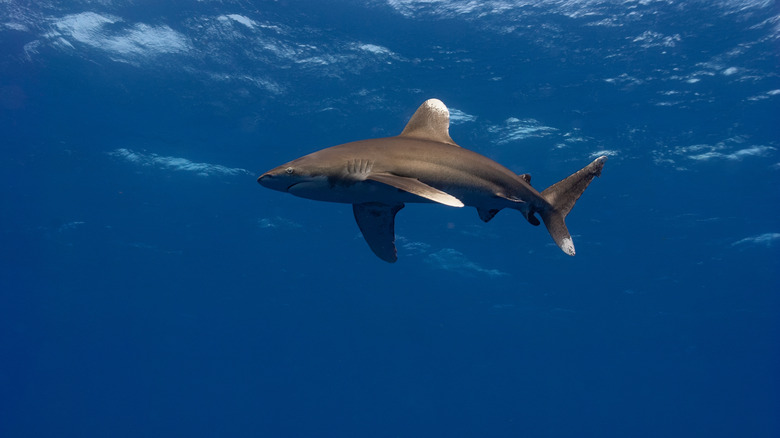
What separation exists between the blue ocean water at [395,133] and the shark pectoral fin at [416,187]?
9425mm

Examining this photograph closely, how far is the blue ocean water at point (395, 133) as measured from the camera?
12.6 meters

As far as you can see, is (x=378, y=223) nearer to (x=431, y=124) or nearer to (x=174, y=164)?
(x=431, y=124)

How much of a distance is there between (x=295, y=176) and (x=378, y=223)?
147 cm

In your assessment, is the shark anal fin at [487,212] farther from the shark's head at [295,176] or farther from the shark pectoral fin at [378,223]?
the shark's head at [295,176]

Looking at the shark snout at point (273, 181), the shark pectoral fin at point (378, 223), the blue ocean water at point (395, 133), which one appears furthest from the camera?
the blue ocean water at point (395, 133)

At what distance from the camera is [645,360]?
5050cm

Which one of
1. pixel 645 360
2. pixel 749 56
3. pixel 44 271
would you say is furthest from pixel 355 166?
pixel 645 360

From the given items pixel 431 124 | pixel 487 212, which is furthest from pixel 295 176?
pixel 487 212

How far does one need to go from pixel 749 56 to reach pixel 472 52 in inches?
285

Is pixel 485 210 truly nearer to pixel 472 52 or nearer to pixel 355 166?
pixel 355 166

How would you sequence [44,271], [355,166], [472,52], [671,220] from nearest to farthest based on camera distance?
[355,166]
[472,52]
[671,220]
[44,271]

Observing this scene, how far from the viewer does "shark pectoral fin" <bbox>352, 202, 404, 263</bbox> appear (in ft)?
16.3

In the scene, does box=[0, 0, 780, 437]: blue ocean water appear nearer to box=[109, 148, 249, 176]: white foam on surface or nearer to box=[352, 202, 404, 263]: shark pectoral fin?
box=[109, 148, 249, 176]: white foam on surface

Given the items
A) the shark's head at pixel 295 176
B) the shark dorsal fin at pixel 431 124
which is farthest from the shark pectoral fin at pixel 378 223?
the shark's head at pixel 295 176
